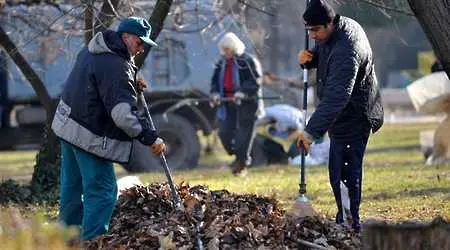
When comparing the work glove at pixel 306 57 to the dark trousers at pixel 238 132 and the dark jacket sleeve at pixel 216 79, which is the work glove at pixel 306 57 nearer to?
the dark trousers at pixel 238 132

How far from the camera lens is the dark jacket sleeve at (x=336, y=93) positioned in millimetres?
8688

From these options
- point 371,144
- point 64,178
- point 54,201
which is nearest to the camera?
point 64,178

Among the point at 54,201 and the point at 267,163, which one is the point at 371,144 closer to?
the point at 267,163

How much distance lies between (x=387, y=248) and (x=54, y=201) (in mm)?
5661

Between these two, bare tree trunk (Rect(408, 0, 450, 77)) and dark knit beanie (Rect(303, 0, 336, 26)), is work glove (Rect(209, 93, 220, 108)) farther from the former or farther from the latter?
bare tree trunk (Rect(408, 0, 450, 77))

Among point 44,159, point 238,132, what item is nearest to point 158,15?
point 44,159

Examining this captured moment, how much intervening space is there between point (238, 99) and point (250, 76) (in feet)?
1.20

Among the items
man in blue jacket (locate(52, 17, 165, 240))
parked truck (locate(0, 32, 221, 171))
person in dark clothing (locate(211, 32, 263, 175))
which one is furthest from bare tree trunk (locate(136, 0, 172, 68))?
parked truck (locate(0, 32, 221, 171))

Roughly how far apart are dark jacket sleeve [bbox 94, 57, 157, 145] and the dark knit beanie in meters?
1.44

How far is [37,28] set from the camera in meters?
12.9

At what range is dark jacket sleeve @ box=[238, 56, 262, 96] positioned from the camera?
16.1 m

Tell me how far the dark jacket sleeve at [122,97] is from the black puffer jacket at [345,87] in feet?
4.18

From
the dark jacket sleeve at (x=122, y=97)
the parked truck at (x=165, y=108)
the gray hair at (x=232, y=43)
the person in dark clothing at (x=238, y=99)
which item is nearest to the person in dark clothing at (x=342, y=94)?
the dark jacket sleeve at (x=122, y=97)

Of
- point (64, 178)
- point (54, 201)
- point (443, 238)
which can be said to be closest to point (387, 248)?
point (443, 238)
